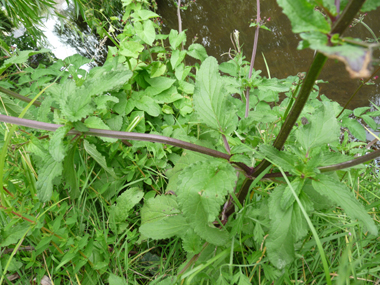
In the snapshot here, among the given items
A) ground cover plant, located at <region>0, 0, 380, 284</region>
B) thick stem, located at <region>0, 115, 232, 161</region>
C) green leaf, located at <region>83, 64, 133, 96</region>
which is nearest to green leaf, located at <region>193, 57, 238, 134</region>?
A: ground cover plant, located at <region>0, 0, 380, 284</region>

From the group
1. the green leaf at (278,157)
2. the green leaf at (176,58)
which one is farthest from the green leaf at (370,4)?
the green leaf at (176,58)

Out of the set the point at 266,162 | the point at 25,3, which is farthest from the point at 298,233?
the point at 25,3

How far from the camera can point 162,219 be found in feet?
4.19

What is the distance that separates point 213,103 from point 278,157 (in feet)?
1.12

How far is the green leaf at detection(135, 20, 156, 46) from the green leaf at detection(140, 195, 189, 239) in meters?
1.24

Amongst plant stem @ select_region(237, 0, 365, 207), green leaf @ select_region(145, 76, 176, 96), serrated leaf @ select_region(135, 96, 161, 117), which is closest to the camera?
plant stem @ select_region(237, 0, 365, 207)

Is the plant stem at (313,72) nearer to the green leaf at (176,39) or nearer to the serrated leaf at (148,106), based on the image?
the serrated leaf at (148,106)

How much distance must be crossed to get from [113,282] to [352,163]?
1.20 m

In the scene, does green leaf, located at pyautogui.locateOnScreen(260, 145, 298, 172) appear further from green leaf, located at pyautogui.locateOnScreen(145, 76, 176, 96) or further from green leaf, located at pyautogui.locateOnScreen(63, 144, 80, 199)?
green leaf, located at pyautogui.locateOnScreen(145, 76, 176, 96)

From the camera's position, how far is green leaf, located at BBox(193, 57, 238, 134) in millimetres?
985

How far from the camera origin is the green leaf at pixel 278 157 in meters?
0.84

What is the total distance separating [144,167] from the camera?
67.7 inches

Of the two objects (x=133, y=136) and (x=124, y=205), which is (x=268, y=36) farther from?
(x=133, y=136)

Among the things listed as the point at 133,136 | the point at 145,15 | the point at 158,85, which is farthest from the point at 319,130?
the point at 145,15
